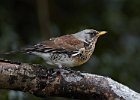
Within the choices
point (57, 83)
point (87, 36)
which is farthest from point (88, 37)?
point (57, 83)

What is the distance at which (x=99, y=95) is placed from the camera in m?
4.82

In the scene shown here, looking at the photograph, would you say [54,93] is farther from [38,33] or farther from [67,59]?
[38,33]

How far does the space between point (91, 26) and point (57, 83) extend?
3177 millimetres

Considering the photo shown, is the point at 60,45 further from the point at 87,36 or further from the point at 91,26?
the point at 91,26

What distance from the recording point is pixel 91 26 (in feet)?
26.1

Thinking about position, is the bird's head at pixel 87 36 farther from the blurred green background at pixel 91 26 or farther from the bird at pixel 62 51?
the blurred green background at pixel 91 26

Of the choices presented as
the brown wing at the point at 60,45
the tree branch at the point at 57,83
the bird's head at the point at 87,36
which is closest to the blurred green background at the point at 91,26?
the bird's head at the point at 87,36

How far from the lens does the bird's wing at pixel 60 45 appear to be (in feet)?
17.4

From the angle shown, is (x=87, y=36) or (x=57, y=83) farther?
(x=87, y=36)

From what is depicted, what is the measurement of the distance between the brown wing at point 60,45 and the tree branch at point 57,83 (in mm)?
397

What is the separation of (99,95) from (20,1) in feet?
10.8

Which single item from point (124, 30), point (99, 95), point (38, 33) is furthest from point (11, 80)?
point (124, 30)

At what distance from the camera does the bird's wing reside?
5.29 m

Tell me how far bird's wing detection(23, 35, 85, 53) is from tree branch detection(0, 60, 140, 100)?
391 millimetres
